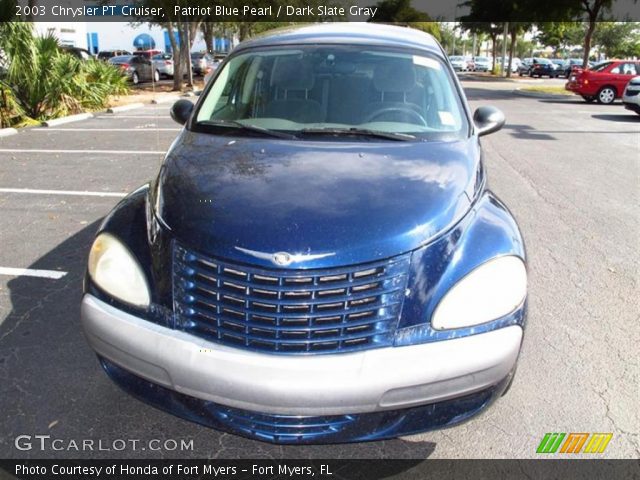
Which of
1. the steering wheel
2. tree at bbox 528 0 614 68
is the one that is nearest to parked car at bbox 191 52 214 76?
tree at bbox 528 0 614 68

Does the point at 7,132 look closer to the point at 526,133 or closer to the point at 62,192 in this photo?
Answer: the point at 62,192

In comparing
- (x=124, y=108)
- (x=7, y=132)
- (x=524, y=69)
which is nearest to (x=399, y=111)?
(x=7, y=132)

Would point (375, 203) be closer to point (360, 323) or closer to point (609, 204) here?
point (360, 323)

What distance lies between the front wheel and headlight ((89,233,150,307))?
2120 cm

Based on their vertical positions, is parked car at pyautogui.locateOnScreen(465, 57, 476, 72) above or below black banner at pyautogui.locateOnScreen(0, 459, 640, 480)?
above

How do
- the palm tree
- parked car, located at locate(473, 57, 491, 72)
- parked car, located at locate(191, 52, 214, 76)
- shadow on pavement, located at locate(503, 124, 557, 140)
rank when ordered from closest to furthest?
1. shadow on pavement, located at locate(503, 124, 557, 140)
2. the palm tree
3. parked car, located at locate(191, 52, 214, 76)
4. parked car, located at locate(473, 57, 491, 72)

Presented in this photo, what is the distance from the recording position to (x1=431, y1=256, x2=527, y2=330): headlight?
7.33ft

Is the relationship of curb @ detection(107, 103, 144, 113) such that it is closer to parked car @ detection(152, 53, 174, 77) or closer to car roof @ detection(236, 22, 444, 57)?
car roof @ detection(236, 22, 444, 57)

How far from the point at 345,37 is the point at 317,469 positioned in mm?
2852

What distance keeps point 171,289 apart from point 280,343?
0.51 m

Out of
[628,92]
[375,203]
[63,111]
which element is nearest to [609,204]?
[375,203]

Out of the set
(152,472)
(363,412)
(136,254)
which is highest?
(136,254)

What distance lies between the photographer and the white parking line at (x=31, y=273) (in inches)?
177

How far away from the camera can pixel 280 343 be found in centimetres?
216
